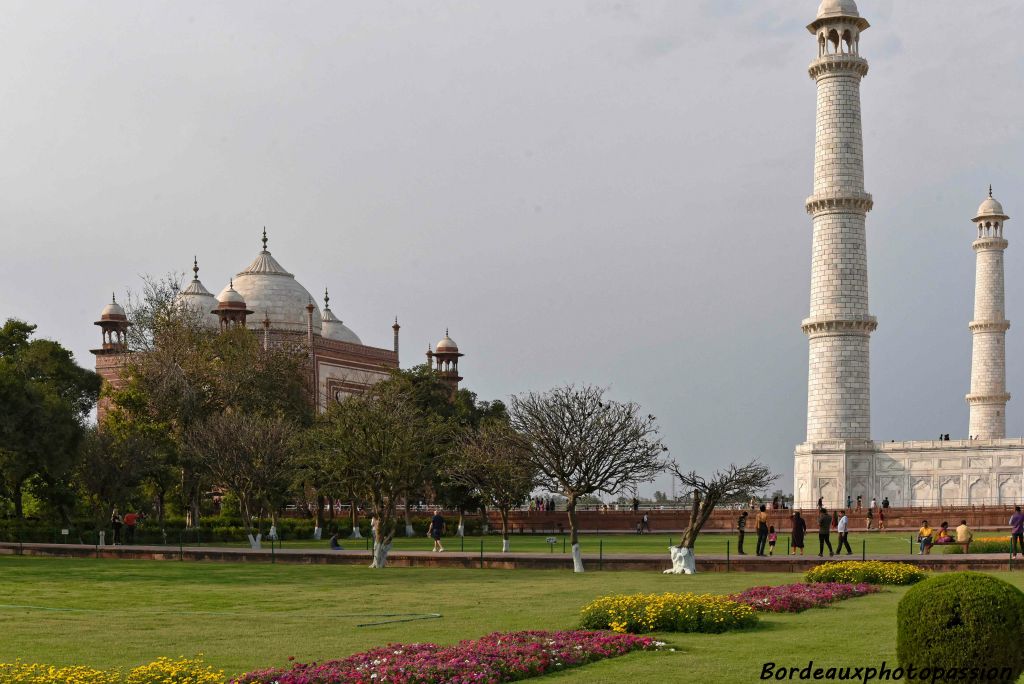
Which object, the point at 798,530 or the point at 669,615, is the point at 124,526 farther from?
the point at 669,615

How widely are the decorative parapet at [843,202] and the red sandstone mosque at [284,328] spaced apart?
71.4 feet

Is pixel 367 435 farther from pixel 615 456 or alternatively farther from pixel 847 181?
pixel 847 181

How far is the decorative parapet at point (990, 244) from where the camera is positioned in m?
68.9

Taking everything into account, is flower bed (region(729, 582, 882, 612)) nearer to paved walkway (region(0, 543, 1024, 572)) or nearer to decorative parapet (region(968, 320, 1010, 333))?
paved walkway (region(0, 543, 1024, 572))

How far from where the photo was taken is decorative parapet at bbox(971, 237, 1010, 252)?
6888 cm

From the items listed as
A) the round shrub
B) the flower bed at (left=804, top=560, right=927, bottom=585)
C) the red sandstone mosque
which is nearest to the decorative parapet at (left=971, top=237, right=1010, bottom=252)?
the red sandstone mosque

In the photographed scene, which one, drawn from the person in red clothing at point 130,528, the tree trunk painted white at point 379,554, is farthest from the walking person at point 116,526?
the tree trunk painted white at point 379,554

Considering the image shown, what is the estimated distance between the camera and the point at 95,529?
40.7 m

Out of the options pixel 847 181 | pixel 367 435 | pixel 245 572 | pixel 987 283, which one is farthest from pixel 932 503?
pixel 245 572

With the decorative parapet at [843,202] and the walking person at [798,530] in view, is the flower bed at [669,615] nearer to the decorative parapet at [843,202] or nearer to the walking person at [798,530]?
the walking person at [798,530]

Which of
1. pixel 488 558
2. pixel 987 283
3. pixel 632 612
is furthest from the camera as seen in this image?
pixel 987 283

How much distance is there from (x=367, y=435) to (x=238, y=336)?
22251 millimetres

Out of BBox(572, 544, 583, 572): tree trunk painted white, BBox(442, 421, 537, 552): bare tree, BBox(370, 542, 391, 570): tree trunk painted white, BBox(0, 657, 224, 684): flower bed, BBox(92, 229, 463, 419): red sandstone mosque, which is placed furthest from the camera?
BBox(92, 229, 463, 419): red sandstone mosque

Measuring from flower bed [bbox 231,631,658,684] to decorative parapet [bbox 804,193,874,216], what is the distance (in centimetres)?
4106
